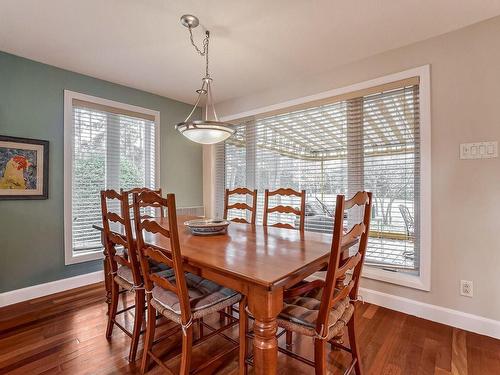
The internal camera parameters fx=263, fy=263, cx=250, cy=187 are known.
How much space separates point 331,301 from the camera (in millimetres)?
1172

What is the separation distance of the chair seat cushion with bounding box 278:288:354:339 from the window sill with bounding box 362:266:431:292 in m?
1.16

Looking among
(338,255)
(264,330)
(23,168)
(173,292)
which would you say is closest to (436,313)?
(338,255)

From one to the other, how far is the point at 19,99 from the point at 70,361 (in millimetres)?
2403

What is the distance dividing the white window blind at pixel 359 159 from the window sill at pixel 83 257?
2075 mm

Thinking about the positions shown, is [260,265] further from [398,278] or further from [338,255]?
[398,278]

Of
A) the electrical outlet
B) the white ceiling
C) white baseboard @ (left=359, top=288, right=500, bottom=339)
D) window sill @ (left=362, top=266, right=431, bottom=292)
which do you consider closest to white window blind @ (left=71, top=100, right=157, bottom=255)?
the white ceiling

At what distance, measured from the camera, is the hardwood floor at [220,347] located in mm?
1619

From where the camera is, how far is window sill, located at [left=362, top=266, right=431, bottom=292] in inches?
87.7

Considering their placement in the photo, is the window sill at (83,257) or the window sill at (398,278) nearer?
the window sill at (398,278)

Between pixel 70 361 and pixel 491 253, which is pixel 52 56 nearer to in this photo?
pixel 70 361

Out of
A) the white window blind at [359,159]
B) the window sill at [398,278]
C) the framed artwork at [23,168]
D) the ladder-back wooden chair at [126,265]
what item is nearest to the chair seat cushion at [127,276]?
the ladder-back wooden chair at [126,265]

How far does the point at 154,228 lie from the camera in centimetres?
139

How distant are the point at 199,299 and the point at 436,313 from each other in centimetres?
198

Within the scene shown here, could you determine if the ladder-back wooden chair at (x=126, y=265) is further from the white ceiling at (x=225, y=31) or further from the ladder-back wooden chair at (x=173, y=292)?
the white ceiling at (x=225, y=31)
